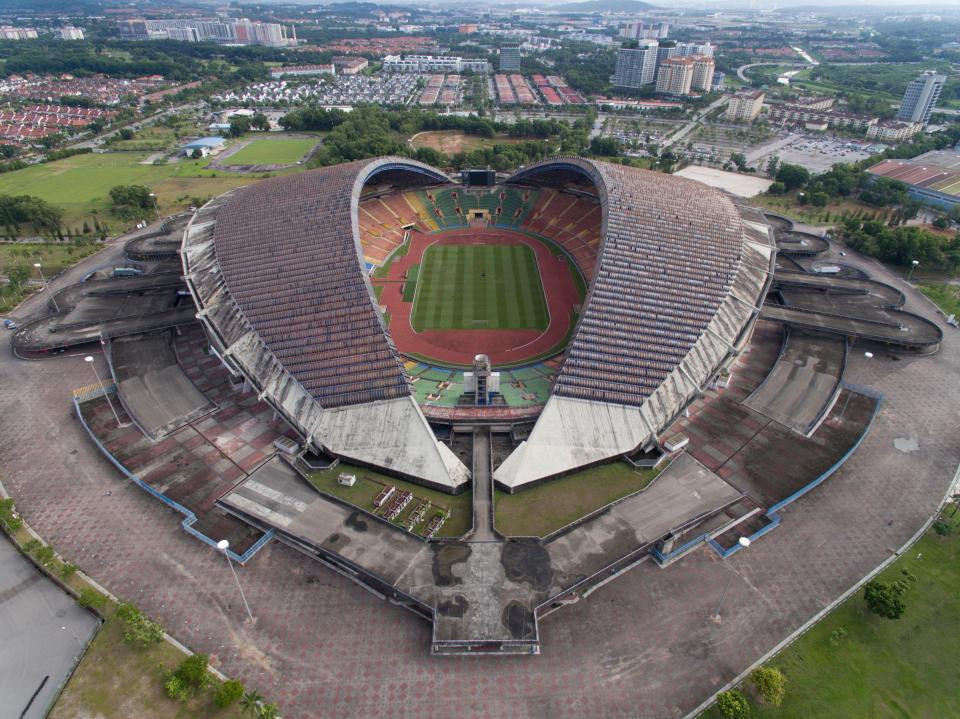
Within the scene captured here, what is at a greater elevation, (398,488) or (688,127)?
(688,127)

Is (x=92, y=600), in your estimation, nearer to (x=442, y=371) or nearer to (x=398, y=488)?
(x=398, y=488)

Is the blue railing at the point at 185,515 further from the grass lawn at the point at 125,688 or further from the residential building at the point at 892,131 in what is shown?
the residential building at the point at 892,131

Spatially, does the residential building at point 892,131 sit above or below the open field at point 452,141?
above

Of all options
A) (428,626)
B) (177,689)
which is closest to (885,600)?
(428,626)

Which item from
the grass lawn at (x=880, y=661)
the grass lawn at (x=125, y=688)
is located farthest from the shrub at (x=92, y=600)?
the grass lawn at (x=880, y=661)

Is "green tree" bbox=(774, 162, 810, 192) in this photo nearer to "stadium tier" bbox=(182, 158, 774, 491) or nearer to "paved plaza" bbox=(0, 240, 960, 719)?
"stadium tier" bbox=(182, 158, 774, 491)

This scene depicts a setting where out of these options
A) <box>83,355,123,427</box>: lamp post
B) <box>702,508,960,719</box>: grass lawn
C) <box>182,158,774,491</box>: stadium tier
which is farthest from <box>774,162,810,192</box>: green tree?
<box>83,355,123,427</box>: lamp post
